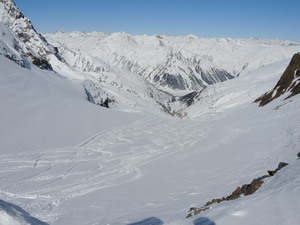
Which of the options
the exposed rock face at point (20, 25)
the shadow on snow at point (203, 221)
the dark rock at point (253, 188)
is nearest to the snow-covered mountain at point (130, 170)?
the shadow on snow at point (203, 221)

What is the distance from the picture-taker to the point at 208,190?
14.0 metres

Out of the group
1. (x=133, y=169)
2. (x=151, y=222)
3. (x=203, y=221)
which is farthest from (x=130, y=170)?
(x=203, y=221)

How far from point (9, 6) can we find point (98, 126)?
151m

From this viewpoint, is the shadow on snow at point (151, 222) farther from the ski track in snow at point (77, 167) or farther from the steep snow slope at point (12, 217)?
the steep snow slope at point (12, 217)

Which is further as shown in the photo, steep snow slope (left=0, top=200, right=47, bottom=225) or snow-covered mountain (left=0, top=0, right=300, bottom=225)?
snow-covered mountain (left=0, top=0, right=300, bottom=225)

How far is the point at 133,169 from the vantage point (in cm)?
2055

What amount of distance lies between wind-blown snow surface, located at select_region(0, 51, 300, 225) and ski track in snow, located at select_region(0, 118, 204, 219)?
6 cm

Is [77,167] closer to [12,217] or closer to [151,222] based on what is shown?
[151,222]

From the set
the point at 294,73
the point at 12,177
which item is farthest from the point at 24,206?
the point at 294,73

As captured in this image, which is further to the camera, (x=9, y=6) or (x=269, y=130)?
(x=9, y=6)

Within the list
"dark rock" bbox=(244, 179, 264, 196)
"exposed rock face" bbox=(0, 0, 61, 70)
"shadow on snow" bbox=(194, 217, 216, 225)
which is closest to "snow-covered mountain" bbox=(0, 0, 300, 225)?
"shadow on snow" bbox=(194, 217, 216, 225)

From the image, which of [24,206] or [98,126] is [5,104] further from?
[24,206]

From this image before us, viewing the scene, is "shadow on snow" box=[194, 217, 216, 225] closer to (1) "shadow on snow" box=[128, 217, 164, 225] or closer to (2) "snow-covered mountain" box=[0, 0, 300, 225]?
(2) "snow-covered mountain" box=[0, 0, 300, 225]

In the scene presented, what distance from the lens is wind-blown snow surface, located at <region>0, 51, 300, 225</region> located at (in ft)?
29.0
